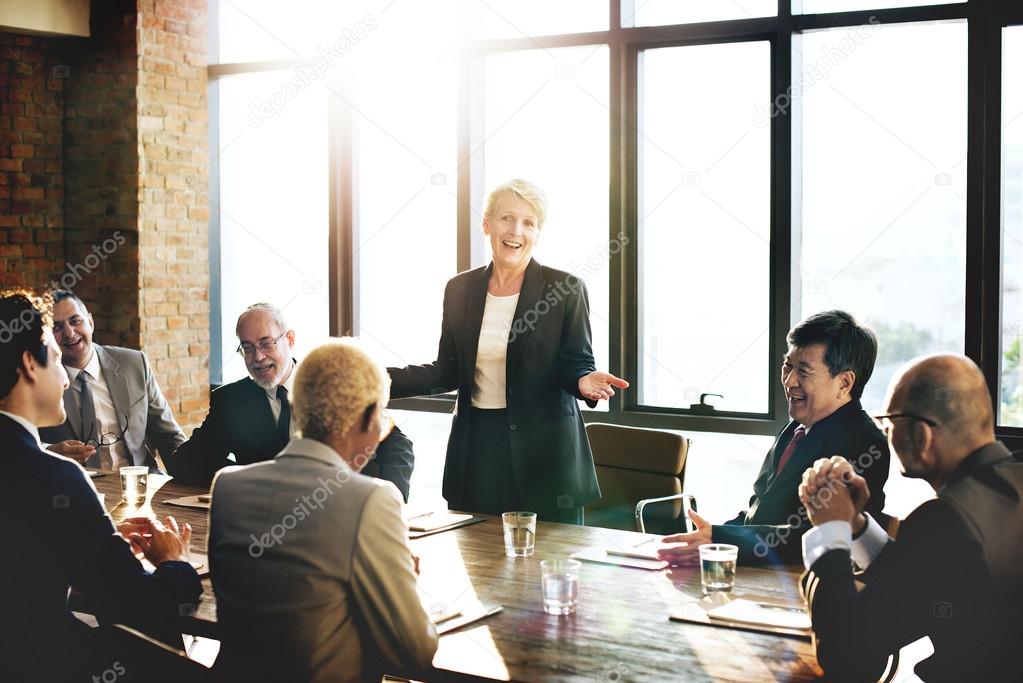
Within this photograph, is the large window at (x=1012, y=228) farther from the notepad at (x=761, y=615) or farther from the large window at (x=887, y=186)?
the notepad at (x=761, y=615)

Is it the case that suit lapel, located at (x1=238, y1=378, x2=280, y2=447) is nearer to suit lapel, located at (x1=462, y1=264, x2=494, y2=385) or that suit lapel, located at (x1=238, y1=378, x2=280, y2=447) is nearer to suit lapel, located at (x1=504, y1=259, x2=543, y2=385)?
suit lapel, located at (x1=462, y1=264, x2=494, y2=385)

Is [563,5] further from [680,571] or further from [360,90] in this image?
[680,571]

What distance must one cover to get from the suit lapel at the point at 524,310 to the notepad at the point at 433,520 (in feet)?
2.12

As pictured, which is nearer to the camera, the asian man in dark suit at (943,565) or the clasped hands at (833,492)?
the asian man in dark suit at (943,565)

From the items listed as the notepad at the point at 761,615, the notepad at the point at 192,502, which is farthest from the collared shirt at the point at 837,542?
the notepad at the point at 192,502

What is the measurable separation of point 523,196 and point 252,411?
121 centimetres

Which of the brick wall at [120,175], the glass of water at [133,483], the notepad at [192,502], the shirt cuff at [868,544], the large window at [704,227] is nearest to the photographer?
the shirt cuff at [868,544]

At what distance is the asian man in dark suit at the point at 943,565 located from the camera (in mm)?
1788

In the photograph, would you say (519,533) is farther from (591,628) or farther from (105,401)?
(105,401)

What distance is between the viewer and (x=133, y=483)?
123 inches

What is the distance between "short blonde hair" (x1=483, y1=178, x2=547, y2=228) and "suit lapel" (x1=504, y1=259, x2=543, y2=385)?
181 mm

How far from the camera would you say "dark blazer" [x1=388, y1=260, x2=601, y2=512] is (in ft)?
11.8

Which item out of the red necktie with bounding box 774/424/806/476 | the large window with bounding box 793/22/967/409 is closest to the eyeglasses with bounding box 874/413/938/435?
the red necktie with bounding box 774/424/806/476

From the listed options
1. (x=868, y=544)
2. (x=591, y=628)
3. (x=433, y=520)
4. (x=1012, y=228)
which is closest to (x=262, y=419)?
(x=433, y=520)
